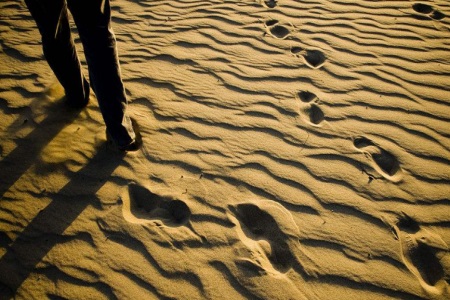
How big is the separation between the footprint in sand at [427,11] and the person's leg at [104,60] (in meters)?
3.62

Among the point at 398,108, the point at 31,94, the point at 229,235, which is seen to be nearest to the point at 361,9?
the point at 398,108

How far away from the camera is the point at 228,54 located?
→ 9.34ft

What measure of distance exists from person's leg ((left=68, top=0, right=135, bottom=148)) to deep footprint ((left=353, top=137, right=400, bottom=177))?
1.82 metres

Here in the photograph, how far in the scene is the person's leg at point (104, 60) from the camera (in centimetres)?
146

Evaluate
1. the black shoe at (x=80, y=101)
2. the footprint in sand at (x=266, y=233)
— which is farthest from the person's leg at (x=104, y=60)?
the footprint in sand at (x=266, y=233)

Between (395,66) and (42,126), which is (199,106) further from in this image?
(395,66)

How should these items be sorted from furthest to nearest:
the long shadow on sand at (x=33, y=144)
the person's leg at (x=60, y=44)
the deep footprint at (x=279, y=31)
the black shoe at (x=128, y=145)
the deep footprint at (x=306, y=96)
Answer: the deep footprint at (x=279, y=31) → the deep footprint at (x=306, y=96) → the black shoe at (x=128, y=145) → the long shadow on sand at (x=33, y=144) → the person's leg at (x=60, y=44)

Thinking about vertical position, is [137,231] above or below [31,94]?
below

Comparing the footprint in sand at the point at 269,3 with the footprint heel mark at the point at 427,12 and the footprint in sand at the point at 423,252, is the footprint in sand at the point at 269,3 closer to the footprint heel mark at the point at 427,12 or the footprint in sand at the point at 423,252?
the footprint heel mark at the point at 427,12

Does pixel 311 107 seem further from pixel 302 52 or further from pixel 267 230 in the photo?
pixel 267 230

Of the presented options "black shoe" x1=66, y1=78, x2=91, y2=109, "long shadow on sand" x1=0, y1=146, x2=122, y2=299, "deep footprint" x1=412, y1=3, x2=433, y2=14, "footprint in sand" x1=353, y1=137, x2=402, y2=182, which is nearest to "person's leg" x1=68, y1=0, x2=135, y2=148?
"long shadow on sand" x1=0, y1=146, x2=122, y2=299

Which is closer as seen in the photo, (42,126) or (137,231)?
(137,231)

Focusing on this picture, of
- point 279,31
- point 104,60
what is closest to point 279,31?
point 279,31

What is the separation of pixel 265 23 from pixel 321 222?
2.46 meters
